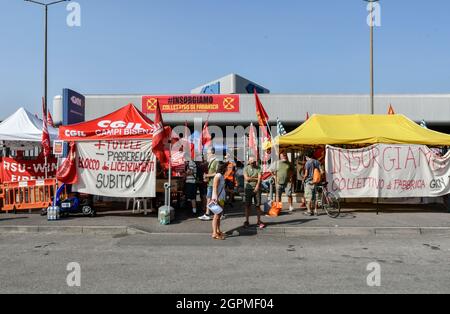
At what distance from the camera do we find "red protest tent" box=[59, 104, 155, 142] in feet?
33.9

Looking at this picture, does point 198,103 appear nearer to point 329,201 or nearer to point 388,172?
point 388,172

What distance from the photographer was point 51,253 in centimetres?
696

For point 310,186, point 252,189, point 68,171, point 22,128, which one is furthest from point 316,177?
point 22,128

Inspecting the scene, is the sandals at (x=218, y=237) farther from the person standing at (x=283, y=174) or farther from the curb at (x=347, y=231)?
the person standing at (x=283, y=174)

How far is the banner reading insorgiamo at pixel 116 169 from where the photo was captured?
10.4 metres

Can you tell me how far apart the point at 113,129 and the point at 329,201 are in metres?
6.76

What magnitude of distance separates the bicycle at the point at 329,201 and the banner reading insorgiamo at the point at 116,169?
5.05 m

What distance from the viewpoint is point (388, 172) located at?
11.5 meters

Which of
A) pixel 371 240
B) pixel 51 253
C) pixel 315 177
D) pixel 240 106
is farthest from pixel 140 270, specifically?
pixel 240 106

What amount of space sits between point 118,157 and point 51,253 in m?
4.06

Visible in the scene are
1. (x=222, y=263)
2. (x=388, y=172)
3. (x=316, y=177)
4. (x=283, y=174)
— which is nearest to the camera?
(x=222, y=263)

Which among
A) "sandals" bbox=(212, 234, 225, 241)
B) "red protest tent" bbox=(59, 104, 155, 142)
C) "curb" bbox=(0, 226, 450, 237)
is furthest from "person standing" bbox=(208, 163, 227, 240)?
"red protest tent" bbox=(59, 104, 155, 142)

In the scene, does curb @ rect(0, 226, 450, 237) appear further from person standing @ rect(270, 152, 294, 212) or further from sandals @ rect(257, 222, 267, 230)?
person standing @ rect(270, 152, 294, 212)

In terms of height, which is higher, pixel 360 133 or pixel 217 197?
pixel 360 133
